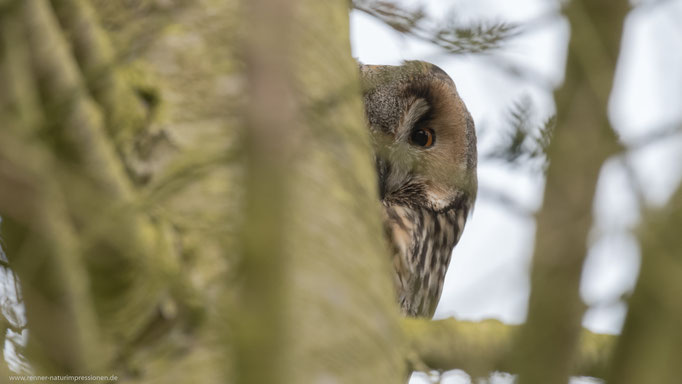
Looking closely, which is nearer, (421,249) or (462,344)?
(462,344)

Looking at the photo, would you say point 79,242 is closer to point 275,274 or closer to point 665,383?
point 275,274

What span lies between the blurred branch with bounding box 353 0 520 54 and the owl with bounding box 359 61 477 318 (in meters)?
1.30

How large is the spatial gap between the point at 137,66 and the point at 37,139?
0.37m

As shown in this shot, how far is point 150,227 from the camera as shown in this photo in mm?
1440

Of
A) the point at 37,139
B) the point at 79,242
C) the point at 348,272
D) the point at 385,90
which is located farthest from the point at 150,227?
the point at 385,90

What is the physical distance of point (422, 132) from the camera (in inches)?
161

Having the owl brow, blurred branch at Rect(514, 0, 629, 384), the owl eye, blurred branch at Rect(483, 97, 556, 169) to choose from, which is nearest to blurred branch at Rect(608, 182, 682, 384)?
blurred branch at Rect(514, 0, 629, 384)

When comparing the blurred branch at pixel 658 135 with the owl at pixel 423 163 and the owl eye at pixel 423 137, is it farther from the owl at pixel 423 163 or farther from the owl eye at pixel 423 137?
the owl eye at pixel 423 137

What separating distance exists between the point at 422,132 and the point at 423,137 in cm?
3

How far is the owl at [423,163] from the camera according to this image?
3.64 meters

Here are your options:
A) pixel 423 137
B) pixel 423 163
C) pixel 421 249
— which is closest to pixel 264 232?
pixel 421 249

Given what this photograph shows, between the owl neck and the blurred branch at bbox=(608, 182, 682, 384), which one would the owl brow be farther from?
the blurred branch at bbox=(608, 182, 682, 384)

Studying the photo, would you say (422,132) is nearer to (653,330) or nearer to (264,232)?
(653,330)

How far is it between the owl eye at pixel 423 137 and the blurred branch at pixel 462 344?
174 centimetres
